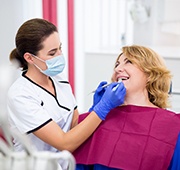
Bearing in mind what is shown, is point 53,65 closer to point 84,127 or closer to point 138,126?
point 84,127

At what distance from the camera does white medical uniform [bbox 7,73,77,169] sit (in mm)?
1189

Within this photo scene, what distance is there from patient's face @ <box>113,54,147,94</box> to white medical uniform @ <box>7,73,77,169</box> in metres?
0.32

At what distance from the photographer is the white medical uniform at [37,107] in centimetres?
119

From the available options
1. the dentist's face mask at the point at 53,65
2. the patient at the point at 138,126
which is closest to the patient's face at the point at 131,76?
the patient at the point at 138,126

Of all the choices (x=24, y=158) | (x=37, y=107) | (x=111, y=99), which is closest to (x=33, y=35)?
(x=37, y=107)

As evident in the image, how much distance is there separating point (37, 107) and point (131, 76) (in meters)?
0.41

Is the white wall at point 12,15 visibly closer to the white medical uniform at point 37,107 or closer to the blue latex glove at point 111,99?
the white medical uniform at point 37,107

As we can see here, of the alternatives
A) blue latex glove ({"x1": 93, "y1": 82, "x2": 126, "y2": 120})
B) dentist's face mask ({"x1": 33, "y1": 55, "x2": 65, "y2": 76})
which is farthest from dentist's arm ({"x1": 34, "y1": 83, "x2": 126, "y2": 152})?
dentist's face mask ({"x1": 33, "y1": 55, "x2": 65, "y2": 76})

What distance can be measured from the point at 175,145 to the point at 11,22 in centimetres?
179

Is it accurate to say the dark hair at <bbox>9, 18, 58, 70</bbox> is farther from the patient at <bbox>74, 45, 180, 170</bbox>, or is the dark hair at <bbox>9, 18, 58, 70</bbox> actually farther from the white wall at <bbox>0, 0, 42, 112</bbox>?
the white wall at <bbox>0, 0, 42, 112</bbox>

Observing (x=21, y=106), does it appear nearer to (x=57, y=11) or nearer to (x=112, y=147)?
(x=112, y=147)

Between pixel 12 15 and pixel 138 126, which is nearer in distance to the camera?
pixel 138 126

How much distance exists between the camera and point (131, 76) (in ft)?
3.94

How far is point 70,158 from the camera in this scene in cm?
48
